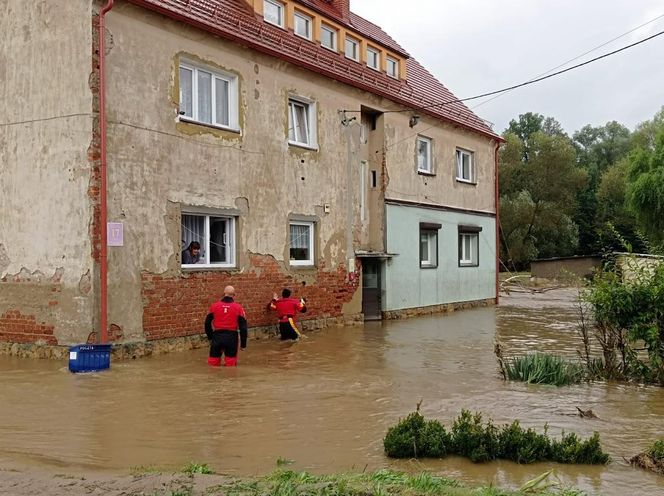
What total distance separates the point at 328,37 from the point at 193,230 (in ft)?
Answer: 27.1

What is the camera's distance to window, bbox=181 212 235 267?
531 inches

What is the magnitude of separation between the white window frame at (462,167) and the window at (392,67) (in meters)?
3.76

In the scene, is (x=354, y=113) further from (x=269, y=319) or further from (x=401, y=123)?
(x=269, y=319)

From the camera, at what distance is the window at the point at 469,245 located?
80.0ft

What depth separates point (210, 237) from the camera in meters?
14.1

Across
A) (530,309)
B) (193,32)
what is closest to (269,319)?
(193,32)

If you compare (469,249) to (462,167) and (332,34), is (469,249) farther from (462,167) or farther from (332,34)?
(332,34)

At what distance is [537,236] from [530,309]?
103ft

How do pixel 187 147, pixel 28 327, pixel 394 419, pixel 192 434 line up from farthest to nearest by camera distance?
pixel 187 147 < pixel 28 327 < pixel 394 419 < pixel 192 434

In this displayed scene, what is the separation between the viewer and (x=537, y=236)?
54812mm

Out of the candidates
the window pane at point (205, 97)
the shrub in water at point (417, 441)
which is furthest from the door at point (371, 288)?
the shrub in water at point (417, 441)

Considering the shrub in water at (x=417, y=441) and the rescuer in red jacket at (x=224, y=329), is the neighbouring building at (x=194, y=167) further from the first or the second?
the shrub in water at (x=417, y=441)

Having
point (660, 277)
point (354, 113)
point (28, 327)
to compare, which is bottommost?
point (28, 327)

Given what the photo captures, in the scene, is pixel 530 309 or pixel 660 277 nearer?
pixel 660 277
